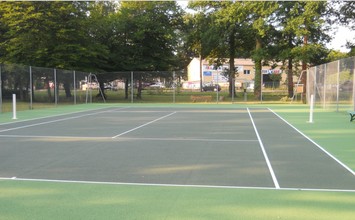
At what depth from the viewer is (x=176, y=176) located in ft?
24.3

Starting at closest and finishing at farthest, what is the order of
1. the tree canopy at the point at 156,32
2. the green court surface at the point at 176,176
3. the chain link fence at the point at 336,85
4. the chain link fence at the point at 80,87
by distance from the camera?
the green court surface at the point at 176,176
the chain link fence at the point at 336,85
the chain link fence at the point at 80,87
the tree canopy at the point at 156,32

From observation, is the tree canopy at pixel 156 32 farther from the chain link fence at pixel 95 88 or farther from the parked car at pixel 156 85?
the parked car at pixel 156 85

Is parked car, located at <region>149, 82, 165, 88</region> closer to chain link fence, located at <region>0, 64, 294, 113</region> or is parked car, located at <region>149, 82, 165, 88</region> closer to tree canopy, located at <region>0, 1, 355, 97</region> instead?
chain link fence, located at <region>0, 64, 294, 113</region>

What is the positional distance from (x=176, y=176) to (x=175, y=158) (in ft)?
5.87

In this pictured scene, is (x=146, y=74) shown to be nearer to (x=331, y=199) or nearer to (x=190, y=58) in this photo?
(x=331, y=199)

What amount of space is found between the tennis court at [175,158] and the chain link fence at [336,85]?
27.2 ft

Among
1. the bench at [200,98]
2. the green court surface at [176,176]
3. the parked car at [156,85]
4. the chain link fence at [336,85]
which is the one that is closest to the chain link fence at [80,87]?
the parked car at [156,85]

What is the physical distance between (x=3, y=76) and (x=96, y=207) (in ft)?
71.7

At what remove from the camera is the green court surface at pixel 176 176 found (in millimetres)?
5422

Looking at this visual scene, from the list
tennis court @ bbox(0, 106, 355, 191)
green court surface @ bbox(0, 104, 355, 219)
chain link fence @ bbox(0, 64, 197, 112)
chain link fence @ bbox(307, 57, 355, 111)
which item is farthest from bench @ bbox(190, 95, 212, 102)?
green court surface @ bbox(0, 104, 355, 219)

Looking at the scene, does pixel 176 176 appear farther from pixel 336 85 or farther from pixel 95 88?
pixel 95 88

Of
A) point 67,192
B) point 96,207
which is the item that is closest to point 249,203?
point 96,207

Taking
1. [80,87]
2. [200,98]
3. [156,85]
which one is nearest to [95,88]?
[80,87]

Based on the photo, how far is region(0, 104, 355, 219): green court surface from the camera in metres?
5.42
